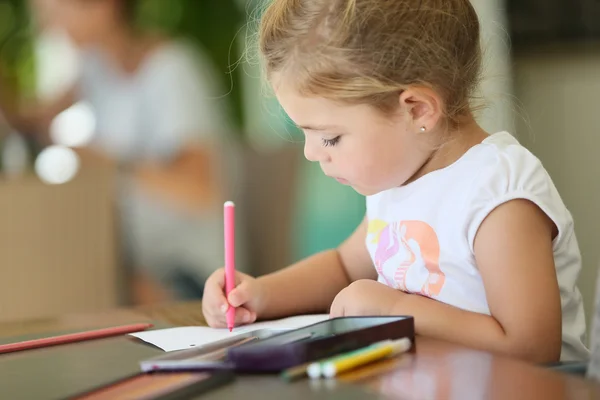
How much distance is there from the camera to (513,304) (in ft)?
2.50

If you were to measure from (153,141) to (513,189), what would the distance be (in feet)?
6.91

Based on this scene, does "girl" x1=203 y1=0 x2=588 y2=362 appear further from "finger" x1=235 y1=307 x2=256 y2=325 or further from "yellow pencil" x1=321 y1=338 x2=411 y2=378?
"yellow pencil" x1=321 y1=338 x2=411 y2=378

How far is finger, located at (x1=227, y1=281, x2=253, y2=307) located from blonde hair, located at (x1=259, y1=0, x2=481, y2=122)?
22 cm

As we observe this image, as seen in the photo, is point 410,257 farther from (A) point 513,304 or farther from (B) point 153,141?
(B) point 153,141

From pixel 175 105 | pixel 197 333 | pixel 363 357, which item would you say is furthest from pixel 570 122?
pixel 363 357

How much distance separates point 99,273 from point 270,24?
132 centimetres

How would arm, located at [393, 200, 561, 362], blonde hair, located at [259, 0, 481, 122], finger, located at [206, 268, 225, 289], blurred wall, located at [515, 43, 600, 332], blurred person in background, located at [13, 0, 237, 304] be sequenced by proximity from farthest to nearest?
1. blurred person in background, located at [13, 0, 237, 304]
2. blurred wall, located at [515, 43, 600, 332]
3. finger, located at [206, 268, 225, 289]
4. blonde hair, located at [259, 0, 481, 122]
5. arm, located at [393, 200, 561, 362]

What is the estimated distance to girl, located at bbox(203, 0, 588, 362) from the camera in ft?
2.53

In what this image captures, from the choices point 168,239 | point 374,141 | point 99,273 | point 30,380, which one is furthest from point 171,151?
point 30,380

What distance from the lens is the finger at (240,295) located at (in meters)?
0.91

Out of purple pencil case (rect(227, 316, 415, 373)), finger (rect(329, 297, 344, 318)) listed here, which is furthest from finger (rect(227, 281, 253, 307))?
purple pencil case (rect(227, 316, 415, 373))

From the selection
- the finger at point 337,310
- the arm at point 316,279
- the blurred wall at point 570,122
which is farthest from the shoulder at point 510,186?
the blurred wall at point 570,122

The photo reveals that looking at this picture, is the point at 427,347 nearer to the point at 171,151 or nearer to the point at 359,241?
the point at 359,241

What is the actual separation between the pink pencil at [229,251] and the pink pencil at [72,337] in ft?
A: 0.28
